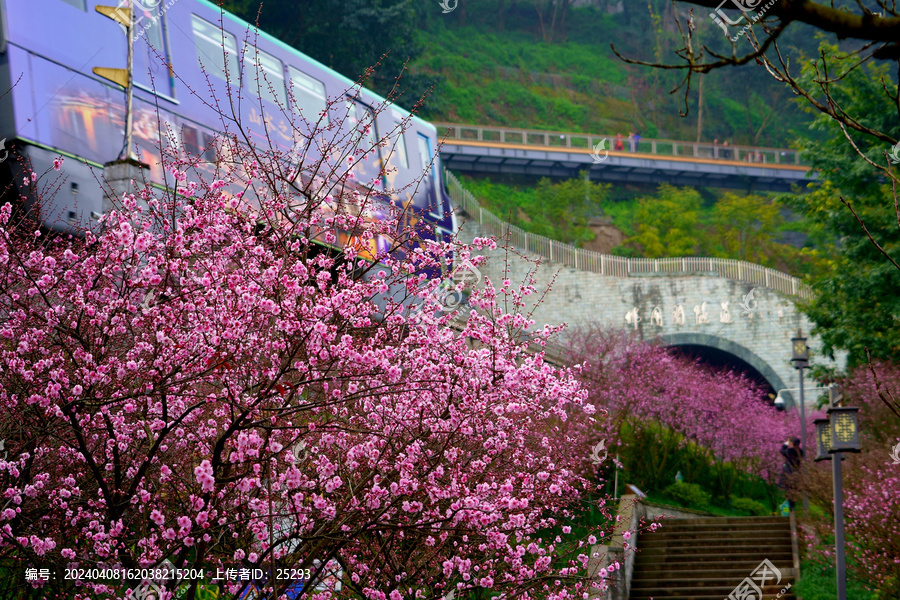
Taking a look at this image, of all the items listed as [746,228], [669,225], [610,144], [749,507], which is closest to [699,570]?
[749,507]

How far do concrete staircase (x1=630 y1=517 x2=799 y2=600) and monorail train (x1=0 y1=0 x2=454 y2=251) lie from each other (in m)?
6.51

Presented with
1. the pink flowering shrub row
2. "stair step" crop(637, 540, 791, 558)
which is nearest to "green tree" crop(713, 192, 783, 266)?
the pink flowering shrub row

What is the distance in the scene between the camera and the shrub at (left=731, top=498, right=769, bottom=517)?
770 inches

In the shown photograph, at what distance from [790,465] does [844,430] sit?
9724mm

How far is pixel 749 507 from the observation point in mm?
19562

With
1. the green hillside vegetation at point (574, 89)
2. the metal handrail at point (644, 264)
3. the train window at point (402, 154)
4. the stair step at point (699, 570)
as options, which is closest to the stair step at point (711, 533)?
the stair step at point (699, 570)

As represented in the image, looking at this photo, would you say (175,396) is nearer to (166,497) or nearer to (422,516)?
(166,497)

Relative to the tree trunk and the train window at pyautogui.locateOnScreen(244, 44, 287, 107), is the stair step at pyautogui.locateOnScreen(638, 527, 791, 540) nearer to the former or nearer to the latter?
the train window at pyautogui.locateOnScreen(244, 44, 287, 107)

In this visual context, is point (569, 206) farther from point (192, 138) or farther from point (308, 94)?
point (192, 138)

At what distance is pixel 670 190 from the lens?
4394 centimetres

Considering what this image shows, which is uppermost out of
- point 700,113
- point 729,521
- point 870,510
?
point 700,113

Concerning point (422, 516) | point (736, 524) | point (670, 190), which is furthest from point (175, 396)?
point (670, 190)

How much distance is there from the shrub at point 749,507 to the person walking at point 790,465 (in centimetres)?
59

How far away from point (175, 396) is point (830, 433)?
736cm
